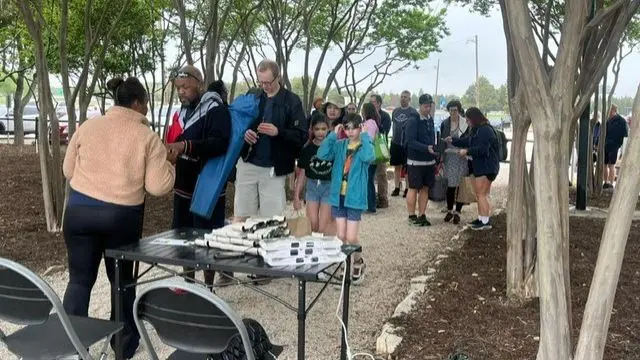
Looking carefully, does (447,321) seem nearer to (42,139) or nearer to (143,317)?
(143,317)

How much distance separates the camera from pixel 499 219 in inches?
370

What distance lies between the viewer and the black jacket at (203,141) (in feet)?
15.2

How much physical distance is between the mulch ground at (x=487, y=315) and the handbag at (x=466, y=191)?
2.48 metres

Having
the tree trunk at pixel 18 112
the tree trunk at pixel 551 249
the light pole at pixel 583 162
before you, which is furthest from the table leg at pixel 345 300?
the tree trunk at pixel 18 112

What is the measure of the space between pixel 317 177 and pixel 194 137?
1513 mm

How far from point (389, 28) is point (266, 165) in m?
Result: 14.4

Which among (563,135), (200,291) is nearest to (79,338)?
(200,291)

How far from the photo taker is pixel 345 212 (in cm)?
584

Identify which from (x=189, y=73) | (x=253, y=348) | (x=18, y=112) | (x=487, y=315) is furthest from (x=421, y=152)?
(x=18, y=112)

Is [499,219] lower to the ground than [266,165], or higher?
lower

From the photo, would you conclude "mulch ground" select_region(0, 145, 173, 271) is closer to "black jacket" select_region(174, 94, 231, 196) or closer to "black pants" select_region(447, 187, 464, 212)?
"black jacket" select_region(174, 94, 231, 196)

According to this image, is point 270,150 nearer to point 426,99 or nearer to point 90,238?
point 90,238

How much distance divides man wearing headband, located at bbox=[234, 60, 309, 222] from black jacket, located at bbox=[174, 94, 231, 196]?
0.37 m

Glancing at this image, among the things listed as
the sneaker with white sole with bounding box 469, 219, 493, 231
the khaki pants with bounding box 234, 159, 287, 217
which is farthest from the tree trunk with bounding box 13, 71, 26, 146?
the khaki pants with bounding box 234, 159, 287, 217
